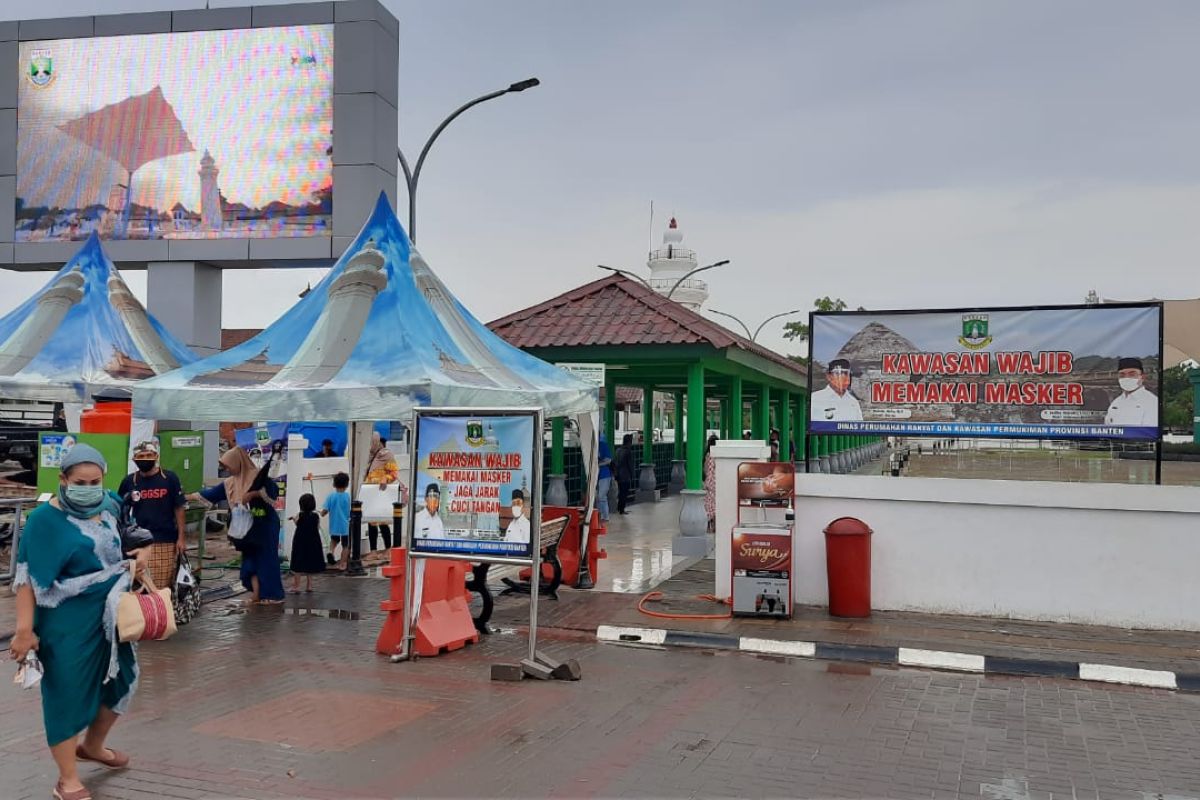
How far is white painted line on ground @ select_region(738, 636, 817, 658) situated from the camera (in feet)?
27.6

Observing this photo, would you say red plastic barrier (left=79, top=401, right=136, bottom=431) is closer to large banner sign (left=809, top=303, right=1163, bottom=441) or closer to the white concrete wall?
the white concrete wall

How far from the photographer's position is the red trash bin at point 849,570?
9.65 meters

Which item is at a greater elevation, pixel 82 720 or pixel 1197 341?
pixel 1197 341

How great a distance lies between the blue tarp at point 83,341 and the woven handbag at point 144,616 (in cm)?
947

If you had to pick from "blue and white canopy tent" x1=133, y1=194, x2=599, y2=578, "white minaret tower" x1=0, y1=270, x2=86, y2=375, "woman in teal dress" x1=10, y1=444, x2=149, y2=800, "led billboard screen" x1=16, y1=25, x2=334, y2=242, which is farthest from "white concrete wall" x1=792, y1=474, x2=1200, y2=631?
"led billboard screen" x1=16, y1=25, x2=334, y2=242

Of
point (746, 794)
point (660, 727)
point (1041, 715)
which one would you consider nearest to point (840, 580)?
point (1041, 715)

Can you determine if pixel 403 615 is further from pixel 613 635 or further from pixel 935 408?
pixel 935 408

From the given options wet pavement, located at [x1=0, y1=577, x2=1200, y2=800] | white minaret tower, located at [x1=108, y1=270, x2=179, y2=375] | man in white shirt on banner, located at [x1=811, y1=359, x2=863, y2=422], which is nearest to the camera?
wet pavement, located at [x1=0, y1=577, x2=1200, y2=800]

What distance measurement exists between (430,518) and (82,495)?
352cm

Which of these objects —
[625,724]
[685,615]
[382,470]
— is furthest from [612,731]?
[382,470]

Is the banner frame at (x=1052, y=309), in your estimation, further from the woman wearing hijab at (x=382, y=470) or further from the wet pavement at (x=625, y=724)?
the woman wearing hijab at (x=382, y=470)

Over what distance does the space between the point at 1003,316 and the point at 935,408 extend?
3.75 feet

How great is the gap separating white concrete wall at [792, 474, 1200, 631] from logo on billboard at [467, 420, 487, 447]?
332 cm

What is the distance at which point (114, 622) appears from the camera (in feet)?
16.4
